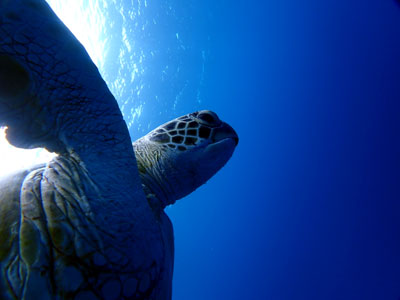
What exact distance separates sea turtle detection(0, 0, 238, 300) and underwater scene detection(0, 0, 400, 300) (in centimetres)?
818

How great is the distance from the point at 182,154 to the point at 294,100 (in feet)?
65.6

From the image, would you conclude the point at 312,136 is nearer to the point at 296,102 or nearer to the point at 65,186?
the point at 296,102

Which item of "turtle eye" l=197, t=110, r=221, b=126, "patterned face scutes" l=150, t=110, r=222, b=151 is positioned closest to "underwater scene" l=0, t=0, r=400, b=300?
"patterned face scutes" l=150, t=110, r=222, b=151

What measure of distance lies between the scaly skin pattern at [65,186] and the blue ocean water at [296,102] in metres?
10.9

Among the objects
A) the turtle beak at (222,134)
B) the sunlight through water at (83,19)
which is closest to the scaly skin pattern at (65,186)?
the turtle beak at (222,134)

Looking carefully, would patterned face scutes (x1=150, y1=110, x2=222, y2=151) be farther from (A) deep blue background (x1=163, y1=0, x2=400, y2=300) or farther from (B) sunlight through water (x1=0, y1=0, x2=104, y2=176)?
(A) deep blue background (x1=163, y1=0, x2=400, y2=300)

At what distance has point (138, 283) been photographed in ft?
2.26

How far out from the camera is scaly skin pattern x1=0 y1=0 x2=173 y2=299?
23.3 inches

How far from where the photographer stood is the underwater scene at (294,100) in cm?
1205

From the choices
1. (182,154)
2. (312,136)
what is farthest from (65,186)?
(312,136)

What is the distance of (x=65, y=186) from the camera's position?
70 centimetres

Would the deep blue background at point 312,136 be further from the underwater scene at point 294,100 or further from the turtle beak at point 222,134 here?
the turtle beak at point 222,134

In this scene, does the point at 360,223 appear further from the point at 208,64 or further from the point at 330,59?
the point at 208,64

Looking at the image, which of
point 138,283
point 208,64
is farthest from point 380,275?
point 138,283
